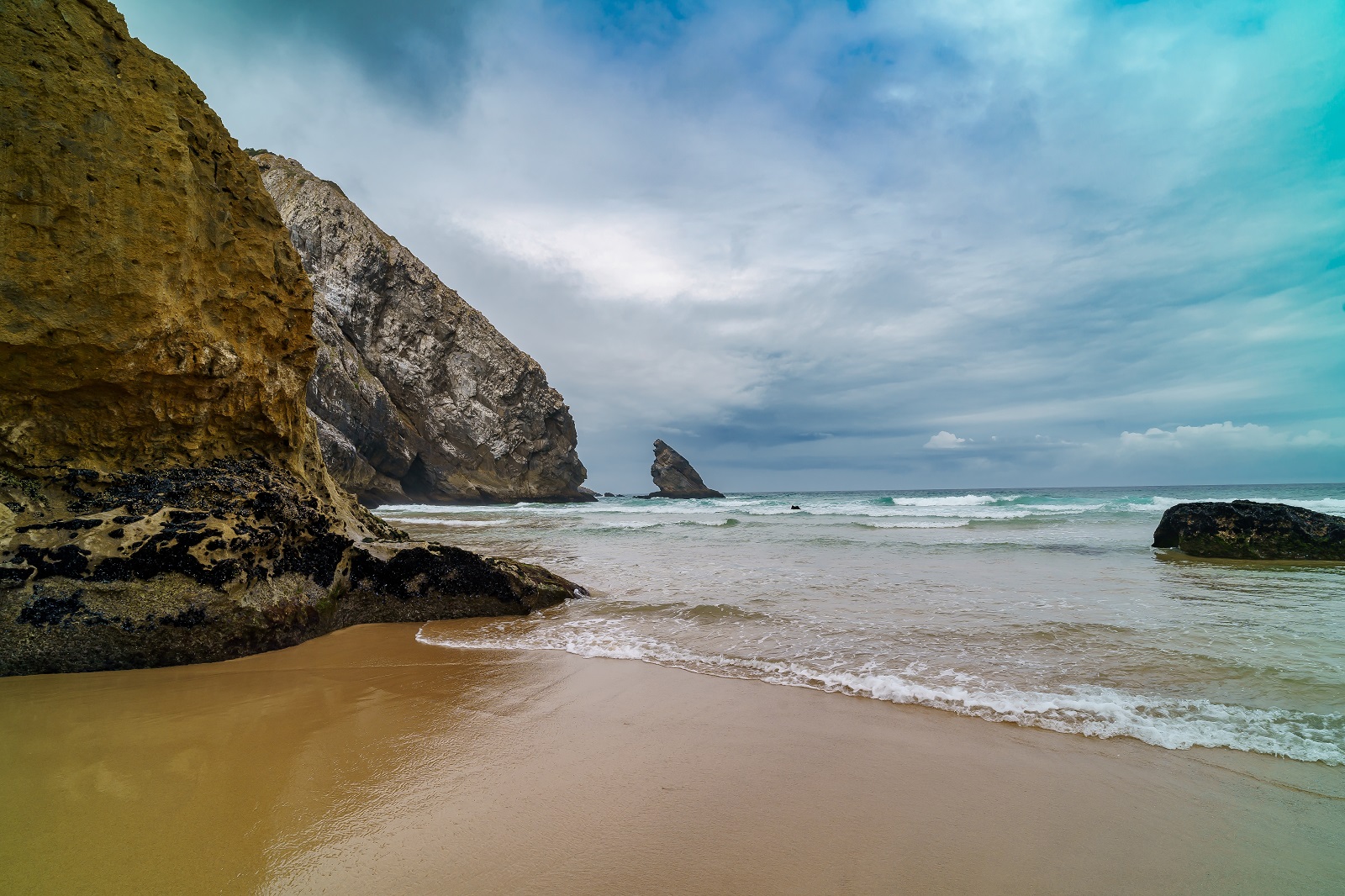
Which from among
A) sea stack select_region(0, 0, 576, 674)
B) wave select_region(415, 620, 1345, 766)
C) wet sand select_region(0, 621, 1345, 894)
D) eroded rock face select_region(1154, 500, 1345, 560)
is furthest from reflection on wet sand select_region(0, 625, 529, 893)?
eroded rock face select_region(1154, 500, 1345, 560)

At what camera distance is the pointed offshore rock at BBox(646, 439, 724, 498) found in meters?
72.2

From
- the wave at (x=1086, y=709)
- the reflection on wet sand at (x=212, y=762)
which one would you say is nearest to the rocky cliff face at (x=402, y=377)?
the reflection on wet sand at (x=212, y=762)

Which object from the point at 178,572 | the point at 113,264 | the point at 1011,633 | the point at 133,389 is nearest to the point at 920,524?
the point at 1011,633

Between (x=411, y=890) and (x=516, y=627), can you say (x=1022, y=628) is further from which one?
(x=411, y=890)

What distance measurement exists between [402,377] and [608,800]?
3982cm

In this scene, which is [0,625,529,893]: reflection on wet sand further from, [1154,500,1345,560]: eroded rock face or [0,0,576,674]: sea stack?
[1154,500,1345,560]: eroded rock face

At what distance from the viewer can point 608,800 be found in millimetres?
2180

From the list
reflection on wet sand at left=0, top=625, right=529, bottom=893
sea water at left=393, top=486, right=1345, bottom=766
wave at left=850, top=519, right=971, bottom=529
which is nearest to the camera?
reflection on wet sand at left=0, top=625, right=529, bottom=893

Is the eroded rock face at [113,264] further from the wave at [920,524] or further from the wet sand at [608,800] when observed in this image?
the wave at [920,524]

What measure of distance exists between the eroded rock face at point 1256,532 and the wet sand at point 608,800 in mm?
10939

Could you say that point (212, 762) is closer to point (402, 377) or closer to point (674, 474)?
point (402, 377)

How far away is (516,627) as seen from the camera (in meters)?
5.34

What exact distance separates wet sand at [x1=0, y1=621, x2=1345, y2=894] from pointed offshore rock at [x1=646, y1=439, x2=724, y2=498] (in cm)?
6885

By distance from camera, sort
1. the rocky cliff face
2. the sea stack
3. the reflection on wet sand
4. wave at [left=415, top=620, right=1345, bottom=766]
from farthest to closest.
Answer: the rocky cliff face
the sea stack
wave at [left=415, top=620, right=1345, bottom=766]
the reflection on wet sand
